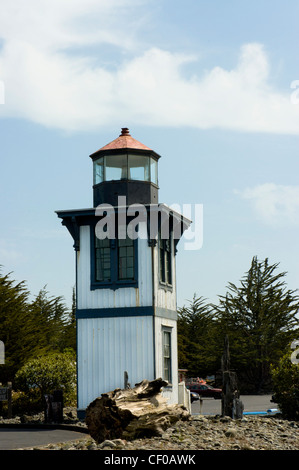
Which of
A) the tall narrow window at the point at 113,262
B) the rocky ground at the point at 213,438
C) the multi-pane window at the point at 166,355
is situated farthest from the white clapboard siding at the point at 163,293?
the rocky ground at the point at 213,438

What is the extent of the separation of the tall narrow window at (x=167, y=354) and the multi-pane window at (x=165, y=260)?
70.9 inches

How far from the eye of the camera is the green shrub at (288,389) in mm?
23062

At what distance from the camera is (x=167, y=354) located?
24141mm

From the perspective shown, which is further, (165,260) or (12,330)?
(12,330)

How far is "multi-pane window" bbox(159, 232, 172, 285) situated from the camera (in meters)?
24.2

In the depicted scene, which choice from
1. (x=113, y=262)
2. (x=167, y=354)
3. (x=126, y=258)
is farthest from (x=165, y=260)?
(x=167, y=354)

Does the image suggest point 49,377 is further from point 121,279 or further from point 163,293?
point 163,293

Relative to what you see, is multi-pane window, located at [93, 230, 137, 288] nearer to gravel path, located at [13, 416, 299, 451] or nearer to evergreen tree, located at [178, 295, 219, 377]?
gravel path, located at [13, 416, 299, 451]

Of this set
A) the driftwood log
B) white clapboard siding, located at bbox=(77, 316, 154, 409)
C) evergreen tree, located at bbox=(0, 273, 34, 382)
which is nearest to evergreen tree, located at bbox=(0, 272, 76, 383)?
evergreen tree, located at bbox=(0, 273, 34, 382)

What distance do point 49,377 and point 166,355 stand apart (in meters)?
5.19

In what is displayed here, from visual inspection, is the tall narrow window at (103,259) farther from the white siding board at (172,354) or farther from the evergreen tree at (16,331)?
the evergreen tree at (16,331)

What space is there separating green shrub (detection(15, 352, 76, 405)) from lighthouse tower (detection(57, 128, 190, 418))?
3.43 meters
